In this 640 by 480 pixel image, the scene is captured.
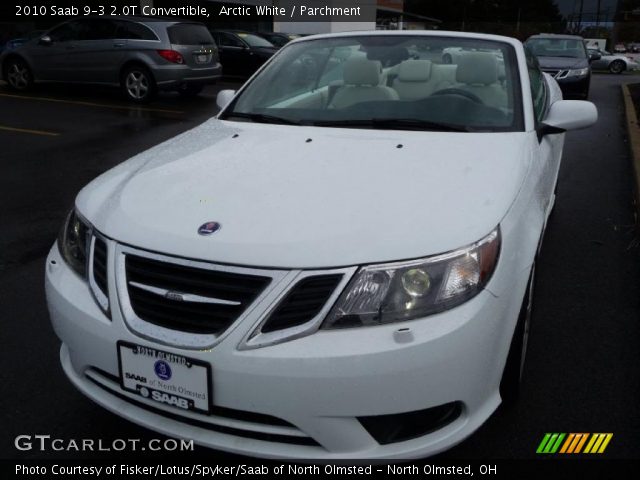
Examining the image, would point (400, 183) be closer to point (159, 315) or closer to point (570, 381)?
point (159, 315)

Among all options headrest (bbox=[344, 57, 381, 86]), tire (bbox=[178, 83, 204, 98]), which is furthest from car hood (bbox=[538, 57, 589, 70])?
headrest (bbox=[344, 57, 381, 86])

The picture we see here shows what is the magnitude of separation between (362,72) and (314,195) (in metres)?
1.51

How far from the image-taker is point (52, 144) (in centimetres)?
816

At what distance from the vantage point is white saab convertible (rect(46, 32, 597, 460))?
1922mm

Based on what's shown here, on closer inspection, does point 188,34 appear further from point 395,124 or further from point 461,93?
point 395,124

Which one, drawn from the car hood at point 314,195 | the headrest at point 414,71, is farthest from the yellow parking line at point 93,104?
the car hood at point 314,195

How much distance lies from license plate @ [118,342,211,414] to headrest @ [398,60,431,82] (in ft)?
7.12

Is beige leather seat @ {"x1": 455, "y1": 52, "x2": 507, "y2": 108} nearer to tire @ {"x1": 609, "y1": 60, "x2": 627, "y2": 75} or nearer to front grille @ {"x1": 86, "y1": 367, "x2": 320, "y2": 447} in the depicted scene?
front grille @ {"x1": 86, "y1": 367, "x2": 320, "y2": 447}

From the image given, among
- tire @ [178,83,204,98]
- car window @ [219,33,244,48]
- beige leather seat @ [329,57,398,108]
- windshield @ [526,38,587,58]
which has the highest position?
beige leather seat @ [329,57,398,108]

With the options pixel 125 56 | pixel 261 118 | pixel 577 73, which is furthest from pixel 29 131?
pixel 577 73

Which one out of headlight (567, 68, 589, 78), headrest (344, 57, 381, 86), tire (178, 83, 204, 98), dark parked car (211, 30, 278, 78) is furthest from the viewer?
dark parked car (211, 30, 278, 78)

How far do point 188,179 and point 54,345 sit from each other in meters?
1.21

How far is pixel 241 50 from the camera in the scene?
54.1ft

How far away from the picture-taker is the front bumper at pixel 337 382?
189cm
